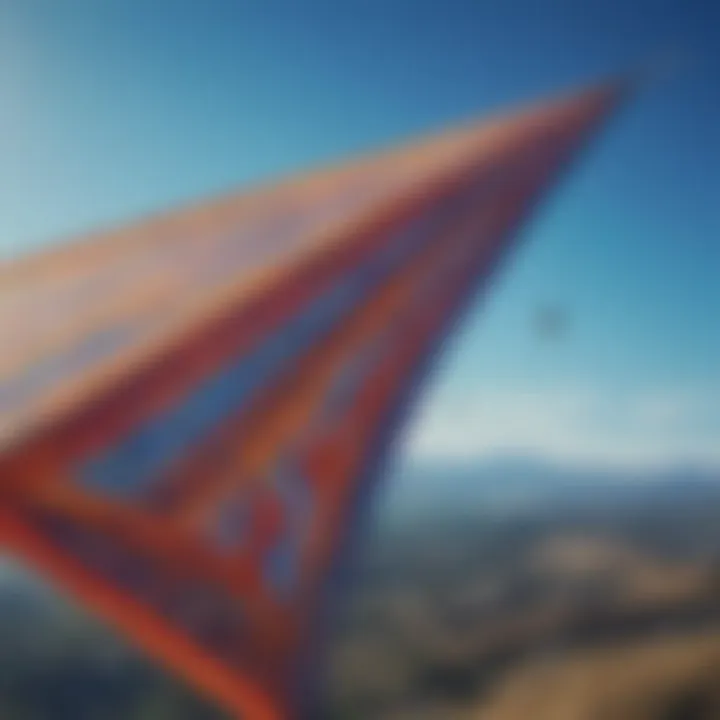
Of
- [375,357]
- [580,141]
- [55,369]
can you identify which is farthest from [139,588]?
[580,141]

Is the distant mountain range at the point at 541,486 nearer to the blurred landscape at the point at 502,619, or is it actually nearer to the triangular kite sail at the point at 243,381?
the blurred landscape at the point at 502,619

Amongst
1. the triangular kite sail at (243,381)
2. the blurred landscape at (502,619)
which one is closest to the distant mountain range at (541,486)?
the blurred landscape at (502,619)

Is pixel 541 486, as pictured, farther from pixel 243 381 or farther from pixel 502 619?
pixel 243 381

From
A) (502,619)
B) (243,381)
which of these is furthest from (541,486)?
(243,381)

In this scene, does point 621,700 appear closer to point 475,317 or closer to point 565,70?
point 475,317

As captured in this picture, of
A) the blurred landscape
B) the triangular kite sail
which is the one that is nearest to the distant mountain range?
the blurred landscape
